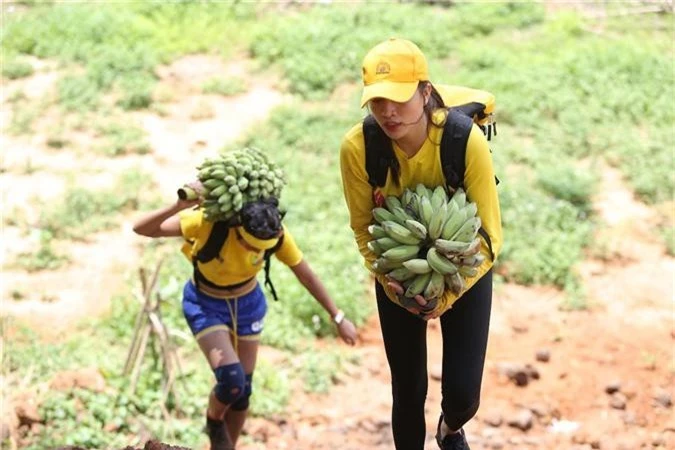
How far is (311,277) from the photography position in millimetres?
5430

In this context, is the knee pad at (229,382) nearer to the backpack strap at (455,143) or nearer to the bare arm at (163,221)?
the bare arm at (163,221)

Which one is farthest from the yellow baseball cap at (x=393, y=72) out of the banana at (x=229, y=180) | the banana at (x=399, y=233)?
the banana at (x=229, y=180)

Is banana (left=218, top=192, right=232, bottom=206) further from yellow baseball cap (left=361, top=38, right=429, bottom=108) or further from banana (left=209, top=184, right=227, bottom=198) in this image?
yellow baseball cap (left=361, top=38, right=429, bottom=108)

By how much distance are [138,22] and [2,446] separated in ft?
27.0

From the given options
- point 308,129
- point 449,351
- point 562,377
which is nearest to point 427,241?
point 449,351

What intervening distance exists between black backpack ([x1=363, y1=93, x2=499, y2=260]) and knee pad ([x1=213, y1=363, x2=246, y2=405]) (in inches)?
72.4

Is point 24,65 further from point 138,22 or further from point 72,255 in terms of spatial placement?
point 72,255

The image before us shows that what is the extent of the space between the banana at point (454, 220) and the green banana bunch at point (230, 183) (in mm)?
1408

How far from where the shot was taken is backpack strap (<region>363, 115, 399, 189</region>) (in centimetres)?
386

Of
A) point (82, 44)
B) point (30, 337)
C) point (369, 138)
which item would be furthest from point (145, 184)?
point (369, 138)

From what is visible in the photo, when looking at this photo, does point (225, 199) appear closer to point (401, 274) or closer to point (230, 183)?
point (230, 183)

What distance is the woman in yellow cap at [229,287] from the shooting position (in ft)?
16.5

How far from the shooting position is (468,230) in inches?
150

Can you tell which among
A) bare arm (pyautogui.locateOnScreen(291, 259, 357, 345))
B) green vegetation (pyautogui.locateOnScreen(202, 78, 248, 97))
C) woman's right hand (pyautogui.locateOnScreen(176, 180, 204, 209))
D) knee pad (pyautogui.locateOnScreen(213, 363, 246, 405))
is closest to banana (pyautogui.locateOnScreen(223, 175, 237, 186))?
woman's right hand (pyautogui.locateOnScreen(176, 180, 204, 209))
